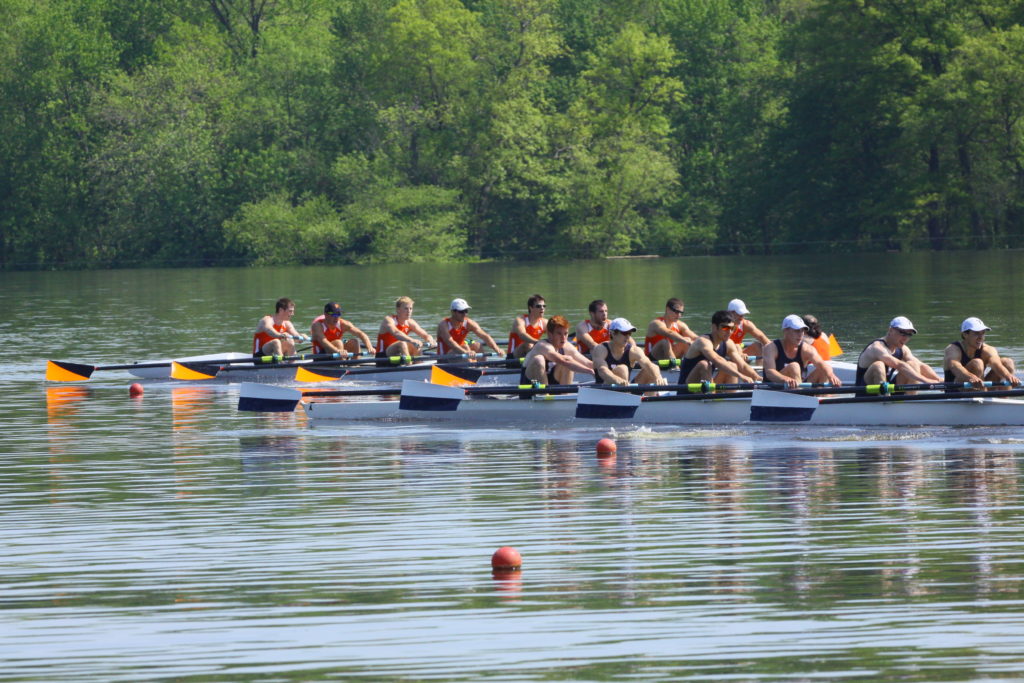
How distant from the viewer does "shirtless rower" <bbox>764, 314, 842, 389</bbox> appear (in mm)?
18859

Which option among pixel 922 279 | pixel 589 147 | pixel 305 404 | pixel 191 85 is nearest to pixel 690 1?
pixel 589 147

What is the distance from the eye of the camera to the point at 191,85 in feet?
264

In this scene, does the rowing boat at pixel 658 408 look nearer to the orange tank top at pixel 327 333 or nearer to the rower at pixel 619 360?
the rower at pixel 619 360

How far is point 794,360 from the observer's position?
19.0 meters

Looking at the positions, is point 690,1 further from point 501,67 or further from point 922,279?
point 922,279

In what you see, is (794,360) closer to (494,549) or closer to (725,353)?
(725,353)

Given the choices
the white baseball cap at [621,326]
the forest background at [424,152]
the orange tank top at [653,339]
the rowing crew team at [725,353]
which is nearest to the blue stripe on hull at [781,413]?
the rowing crew team at [725,353]

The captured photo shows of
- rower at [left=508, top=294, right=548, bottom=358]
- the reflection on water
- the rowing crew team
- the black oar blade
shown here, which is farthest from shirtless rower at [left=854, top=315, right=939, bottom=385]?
the black oar blade

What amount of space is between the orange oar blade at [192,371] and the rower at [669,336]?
287 inches

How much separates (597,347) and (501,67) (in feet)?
201

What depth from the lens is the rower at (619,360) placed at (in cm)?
1956

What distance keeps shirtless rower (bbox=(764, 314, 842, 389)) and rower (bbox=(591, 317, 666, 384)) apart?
141 cm

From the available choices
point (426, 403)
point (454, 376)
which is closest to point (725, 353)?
point (426, 403)

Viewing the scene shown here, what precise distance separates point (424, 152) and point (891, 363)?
205 ft
